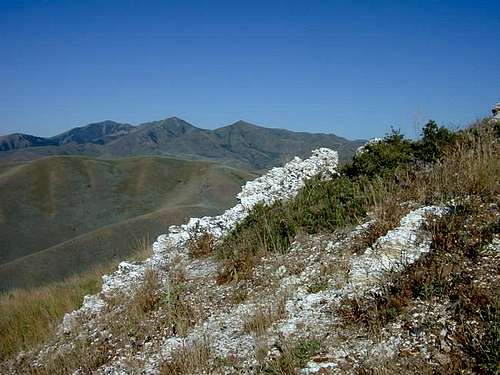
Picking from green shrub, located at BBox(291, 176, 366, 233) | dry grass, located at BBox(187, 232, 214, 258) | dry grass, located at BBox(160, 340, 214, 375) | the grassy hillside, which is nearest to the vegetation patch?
dry grass, located at BBox(160, 340, 214, 375)

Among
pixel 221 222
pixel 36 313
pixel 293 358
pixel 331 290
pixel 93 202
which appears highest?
pixel 221 222

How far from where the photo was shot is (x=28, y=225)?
293 feet

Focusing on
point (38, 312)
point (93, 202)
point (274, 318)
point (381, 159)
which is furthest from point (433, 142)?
point (93, 202)

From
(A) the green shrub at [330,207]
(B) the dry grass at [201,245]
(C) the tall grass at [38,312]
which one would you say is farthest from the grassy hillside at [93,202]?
(A) the green shrub at [330,207]

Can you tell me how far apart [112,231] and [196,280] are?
2393 inches

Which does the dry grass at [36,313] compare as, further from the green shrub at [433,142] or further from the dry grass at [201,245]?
the green shrub at [433,142]

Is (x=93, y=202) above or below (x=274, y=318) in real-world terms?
below

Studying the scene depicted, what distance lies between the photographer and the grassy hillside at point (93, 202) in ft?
204

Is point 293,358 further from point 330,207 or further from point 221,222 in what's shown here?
point 221,222

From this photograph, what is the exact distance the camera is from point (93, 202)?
105 metres

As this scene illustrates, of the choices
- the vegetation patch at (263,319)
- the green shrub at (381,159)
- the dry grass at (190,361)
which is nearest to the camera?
the dry grass at (190,361)

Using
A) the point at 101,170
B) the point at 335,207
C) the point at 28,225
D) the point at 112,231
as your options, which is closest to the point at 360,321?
the point at 335,207

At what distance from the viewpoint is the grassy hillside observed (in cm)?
6231

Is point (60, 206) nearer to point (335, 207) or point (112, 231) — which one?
point (112, 231)
